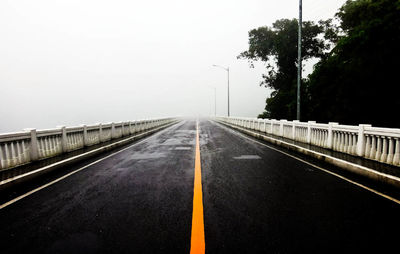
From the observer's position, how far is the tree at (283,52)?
118 feet

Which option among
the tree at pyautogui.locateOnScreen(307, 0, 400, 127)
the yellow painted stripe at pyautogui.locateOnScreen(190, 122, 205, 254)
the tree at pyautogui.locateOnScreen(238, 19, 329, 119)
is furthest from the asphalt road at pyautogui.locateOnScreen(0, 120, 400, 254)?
the tree at pyautogui.locateOnScreen(238, 19, 329, 119)

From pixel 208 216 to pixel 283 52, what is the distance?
37.6 metres

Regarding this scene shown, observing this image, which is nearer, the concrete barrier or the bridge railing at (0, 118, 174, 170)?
the concrete barrier

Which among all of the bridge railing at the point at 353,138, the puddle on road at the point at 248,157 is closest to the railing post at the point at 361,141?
the bridge railing at the point at 353,138

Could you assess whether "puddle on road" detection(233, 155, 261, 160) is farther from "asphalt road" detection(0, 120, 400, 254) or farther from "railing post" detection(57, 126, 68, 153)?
"railing post" detection(57, 126, 68, 153)

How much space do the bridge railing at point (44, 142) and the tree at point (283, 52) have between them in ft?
93.2

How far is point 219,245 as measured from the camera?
2791mm

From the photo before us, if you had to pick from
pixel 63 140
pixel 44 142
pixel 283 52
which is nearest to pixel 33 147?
pixel 44 142

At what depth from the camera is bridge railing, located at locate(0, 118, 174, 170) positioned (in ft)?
21.1

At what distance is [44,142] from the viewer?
26.3 ft

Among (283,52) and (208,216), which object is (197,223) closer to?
(208,216)

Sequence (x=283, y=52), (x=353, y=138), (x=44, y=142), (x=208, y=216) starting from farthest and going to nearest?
(x=283, y=52) < (x=44, y=142) < (x=353, y=138) < (x=208, y=216)

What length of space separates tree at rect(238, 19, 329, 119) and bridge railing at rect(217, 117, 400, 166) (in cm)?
2276

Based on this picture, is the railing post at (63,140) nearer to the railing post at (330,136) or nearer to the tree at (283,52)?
the railing post at (330,136)
